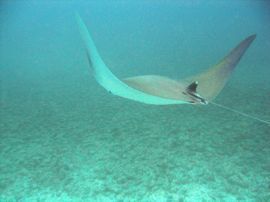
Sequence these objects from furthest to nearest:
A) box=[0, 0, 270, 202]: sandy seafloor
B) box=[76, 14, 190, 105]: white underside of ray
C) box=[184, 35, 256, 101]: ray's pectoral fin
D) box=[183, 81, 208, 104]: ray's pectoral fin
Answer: box=[184, 35, 256, 101]: ray's pectoral fin
box=[183, 81, 208, 104]: ray's pectoral fin
box=[0, 0, 270, 202]: sandy seafloor
box=[76, 14, 190, 105]: white underside of ray

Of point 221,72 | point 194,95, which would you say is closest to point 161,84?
point 194,95

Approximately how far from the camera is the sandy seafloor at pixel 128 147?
6.98 ft

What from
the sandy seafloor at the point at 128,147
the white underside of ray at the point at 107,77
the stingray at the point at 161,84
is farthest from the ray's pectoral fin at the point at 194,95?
the sandy seafloor at the point at 128,147

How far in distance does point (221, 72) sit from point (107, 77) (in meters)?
1.41

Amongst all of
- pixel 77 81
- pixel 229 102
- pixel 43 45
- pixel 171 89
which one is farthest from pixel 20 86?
pixel 43 45

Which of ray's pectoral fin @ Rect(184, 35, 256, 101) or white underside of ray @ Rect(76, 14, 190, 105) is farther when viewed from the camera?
ray's pectoral fin @ Rect(184, 35, 256, 101)

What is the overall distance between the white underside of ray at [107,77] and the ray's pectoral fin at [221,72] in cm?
79

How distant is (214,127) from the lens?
10.2 ft

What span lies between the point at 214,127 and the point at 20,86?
11.4 ft

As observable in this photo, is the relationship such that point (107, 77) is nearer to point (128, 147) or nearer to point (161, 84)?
point (161, 84)

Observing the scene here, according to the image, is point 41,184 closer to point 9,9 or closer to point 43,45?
point 43,45

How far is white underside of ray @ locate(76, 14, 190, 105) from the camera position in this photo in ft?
6.21

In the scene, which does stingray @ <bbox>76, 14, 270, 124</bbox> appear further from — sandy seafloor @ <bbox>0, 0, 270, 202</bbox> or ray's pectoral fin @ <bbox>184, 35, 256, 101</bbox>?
sandy seafloor @ <bbox>0, 0, 270, 202</bbox>

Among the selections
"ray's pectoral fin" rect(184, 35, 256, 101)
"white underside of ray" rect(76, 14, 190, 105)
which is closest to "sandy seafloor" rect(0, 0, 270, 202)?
"ray's pectoral fin" rect(184, 35, 256, 101)
